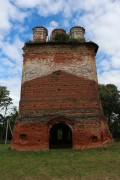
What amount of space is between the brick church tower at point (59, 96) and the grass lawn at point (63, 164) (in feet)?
3.50

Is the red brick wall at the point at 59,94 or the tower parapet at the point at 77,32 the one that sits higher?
the tower parapet at the point at 77,32

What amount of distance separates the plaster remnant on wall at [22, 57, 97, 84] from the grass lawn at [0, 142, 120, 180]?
16.2 ft

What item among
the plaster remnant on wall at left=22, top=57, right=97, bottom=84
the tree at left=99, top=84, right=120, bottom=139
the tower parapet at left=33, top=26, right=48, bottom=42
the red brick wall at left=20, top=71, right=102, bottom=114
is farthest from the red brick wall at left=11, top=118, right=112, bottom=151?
the tree at left=99, top=84, right=120, bottom=139

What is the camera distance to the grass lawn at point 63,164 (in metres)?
8.80

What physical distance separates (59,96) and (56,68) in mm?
2002

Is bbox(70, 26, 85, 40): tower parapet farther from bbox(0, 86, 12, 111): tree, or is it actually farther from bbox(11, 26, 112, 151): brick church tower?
Answer: bbox(0, 86, 12, 111): tree

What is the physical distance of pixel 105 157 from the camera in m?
11.6

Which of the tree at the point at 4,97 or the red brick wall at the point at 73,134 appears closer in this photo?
the red brick wall at the point at 73,134

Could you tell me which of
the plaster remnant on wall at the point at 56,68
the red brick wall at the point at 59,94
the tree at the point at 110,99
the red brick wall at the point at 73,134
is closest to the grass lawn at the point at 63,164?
the red brick wall at the point at 73,134

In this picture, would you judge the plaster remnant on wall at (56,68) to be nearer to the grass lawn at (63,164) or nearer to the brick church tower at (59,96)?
the brick church tower at (59,96)

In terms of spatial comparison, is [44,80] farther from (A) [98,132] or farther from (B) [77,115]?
(A) [98,132]

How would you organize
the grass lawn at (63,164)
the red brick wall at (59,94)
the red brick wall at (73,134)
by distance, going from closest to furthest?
the grass lawn at (63,164) → the red brick wall at (73,134) → the red brick wall at (59,94)

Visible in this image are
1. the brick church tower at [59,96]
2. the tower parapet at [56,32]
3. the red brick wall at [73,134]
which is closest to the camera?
the red brick wall at [73,134]

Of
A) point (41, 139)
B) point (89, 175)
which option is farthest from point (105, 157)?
point (41, 139)
